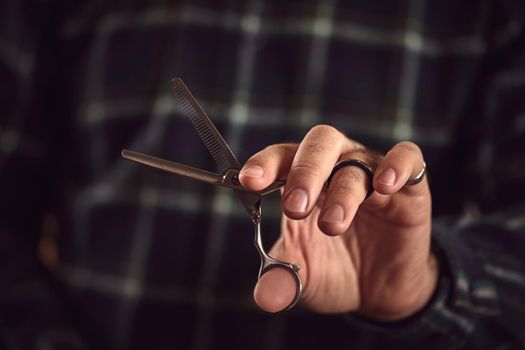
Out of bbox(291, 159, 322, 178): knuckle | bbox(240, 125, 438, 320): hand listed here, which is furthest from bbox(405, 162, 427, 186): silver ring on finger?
bbox(291, 159, 322, 178): knuckle

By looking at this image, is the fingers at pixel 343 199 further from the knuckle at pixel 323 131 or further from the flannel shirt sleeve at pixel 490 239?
the flannel shirt sleeve at pixel 490 239

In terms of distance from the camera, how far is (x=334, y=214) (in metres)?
0.47

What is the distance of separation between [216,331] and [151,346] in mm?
114

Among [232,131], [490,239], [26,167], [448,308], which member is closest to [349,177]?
[448,308]

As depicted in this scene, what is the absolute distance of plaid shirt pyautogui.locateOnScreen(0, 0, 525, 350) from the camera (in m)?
1.02

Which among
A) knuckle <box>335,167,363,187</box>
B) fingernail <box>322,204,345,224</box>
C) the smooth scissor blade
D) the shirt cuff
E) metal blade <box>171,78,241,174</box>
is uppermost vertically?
metal blade <box>171,78,241,174</box>

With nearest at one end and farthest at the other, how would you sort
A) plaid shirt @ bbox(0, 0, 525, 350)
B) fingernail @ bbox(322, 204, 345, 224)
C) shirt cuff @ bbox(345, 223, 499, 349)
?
1. fingernail @ bbox(322, 204, 345, 224)
2. shirt cuff @ bbox(345, 223, 499, 349)
3. plaid shirt @ bbox(0, 0, 525, 350)

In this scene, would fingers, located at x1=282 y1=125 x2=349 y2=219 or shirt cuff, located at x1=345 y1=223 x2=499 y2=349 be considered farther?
shirt cuff, located at x1=345 y1=223 x2=499 y2=349

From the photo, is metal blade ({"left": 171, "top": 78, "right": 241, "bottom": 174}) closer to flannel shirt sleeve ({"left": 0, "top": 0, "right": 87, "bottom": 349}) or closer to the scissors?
the scissors

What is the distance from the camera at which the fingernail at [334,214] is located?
0.47 metres

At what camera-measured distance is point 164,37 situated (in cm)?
107

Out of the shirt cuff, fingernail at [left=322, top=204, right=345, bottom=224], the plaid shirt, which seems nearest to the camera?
fingernail at [left=322, top=204, right=345, bottom=224]

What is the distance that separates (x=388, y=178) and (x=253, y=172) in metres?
0.11

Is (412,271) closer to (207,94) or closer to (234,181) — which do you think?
(234,181)
